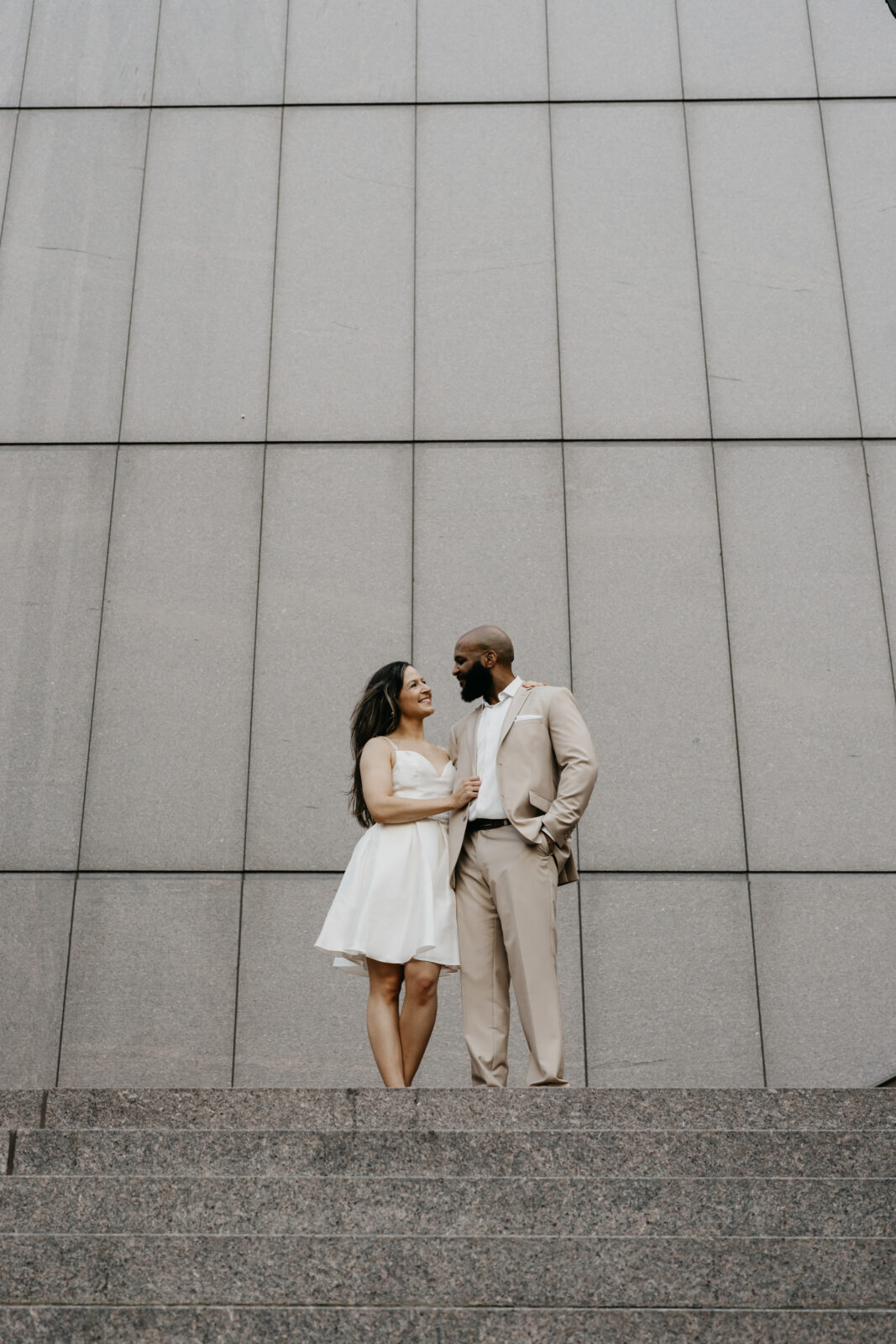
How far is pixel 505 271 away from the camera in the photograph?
32.9 ft

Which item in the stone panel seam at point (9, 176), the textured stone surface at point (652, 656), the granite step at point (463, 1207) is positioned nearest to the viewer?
the granite step at point (463, 1207)

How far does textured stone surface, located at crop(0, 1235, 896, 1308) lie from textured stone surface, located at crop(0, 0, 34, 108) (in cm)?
1024

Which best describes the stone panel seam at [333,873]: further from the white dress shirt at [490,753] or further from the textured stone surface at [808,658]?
the white dress shirt at [490,753]

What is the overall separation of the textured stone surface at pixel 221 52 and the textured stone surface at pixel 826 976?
315 inches

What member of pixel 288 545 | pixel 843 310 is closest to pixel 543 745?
pixel 288 545

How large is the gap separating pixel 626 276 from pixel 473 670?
5372 mm

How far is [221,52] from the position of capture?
10.7 meters

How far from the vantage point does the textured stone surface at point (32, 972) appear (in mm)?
8125

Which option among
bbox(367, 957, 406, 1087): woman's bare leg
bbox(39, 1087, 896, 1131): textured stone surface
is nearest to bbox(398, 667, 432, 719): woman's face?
bbox(367, 957, 406, 1087): woman's bare leg

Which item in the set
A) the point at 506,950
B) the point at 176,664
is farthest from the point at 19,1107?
the point at 176,664

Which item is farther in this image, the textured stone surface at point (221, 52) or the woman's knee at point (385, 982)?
the textured stone surface at point (221, 52)

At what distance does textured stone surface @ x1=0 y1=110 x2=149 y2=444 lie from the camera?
382 inches

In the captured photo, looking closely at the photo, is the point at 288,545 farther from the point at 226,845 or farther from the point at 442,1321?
the point at 442,1321

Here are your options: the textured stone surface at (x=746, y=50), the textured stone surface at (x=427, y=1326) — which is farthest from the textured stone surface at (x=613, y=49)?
the textured stone surface at (x=427, y=1326)
